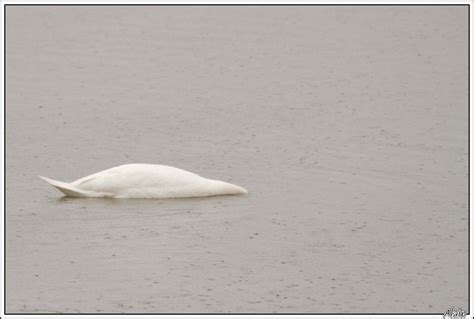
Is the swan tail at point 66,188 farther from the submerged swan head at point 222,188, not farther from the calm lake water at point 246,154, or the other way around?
the submerged swan head at point 222,188

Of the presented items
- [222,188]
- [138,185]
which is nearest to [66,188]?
→ [138,185]

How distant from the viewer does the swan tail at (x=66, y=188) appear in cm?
2041

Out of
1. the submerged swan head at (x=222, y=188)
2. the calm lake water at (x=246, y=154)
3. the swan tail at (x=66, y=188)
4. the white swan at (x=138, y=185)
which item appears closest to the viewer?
the calm lake water at (x=246, y=154)

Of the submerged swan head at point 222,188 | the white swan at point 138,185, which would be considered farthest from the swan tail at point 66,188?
the submerged swan head at point 222,188

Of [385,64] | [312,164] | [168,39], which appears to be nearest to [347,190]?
[312,164]

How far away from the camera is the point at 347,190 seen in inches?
824

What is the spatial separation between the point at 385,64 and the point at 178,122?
625 cm

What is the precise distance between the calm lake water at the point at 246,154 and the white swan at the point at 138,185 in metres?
0.28

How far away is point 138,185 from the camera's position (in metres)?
20.6

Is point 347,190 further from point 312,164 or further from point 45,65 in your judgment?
point 45,65

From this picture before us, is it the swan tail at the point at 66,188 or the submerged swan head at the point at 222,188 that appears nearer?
the swan tail at the point at 66,188

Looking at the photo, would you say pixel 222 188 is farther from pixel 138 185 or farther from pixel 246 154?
pixel 246 154

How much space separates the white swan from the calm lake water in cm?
28

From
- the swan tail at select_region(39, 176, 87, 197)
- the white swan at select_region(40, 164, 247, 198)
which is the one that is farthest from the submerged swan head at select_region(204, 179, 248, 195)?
the swan tail at select_region(39, 176, 87, 197)
